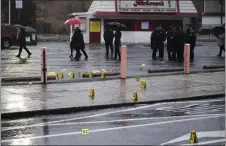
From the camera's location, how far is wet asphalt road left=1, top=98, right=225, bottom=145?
8427mm

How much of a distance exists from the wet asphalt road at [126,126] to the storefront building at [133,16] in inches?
1309

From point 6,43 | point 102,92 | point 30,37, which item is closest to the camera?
point 102,92

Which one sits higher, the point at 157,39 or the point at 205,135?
the point at 157,39

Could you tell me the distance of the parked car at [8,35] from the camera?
36.9m

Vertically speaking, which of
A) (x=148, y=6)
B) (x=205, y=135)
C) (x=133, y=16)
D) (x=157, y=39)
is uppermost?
(x=148, y=6)

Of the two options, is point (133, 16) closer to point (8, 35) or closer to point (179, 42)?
point (8, 35)

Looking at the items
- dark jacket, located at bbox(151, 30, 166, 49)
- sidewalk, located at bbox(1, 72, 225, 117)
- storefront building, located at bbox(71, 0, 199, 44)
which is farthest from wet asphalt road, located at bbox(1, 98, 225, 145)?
storefront building, located at bbox(71, 0, 199, 44)

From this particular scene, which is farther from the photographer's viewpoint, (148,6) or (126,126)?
(148,6)

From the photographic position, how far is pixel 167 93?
1430 cm

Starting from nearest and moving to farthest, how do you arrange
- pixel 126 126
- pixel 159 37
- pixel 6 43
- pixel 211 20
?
1. pixel 126 126
2. pixel 159 37
3. pixel 6 43
4. pixel 211 20

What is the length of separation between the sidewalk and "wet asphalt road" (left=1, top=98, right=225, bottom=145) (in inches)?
33.0

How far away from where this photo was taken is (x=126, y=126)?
31.8ft

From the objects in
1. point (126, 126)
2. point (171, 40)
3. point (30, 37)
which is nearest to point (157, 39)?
point (171, 40)

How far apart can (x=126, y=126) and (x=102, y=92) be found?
4.57m
